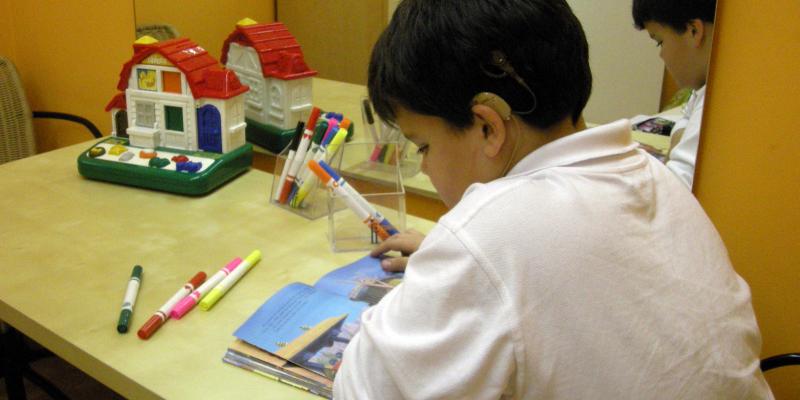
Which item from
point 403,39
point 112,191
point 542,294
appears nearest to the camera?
point 542,294

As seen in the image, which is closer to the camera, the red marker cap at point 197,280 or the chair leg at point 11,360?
the red marker cap at point 197,280

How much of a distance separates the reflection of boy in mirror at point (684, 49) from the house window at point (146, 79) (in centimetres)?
99

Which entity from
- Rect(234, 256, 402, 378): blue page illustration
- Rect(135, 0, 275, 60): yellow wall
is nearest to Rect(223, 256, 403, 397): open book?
Rect(234, 256, 402, 378): blue page illustration

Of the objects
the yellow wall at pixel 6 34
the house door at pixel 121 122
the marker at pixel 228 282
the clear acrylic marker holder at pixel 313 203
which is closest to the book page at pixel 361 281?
the marker at pixel 228 282

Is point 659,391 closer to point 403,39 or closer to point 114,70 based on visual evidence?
point 403,39

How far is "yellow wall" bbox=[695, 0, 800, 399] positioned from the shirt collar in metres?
0.61

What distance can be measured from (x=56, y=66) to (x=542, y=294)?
2.16 m

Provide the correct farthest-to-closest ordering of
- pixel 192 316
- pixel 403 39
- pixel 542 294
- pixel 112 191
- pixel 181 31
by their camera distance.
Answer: pixel 181 31, pixel 112 191, pixel 192 316, pixel 403 39, pixel 542 294

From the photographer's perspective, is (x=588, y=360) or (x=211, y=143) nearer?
(x=588, y=360)

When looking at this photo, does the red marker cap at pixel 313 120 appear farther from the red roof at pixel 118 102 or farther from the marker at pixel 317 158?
the red roof at pixel 118 102

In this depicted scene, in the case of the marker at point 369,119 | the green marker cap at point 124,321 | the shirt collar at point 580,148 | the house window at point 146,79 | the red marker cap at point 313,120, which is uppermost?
the shirt collar at point 580,148

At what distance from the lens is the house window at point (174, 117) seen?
1.55 m

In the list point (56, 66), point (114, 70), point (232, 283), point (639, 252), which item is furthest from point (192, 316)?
point (56, 66)

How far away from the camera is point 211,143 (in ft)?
5.12
